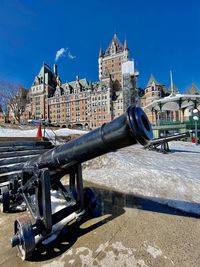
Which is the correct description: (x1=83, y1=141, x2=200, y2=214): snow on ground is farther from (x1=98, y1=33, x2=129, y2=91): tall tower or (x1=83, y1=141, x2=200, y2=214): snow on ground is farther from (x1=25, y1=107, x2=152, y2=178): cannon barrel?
(x1=98, y1=33, x2=129, y2=91): tall tower

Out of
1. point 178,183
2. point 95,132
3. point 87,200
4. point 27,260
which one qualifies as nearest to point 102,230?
point 87,200

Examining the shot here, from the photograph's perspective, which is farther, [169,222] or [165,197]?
[165,197]

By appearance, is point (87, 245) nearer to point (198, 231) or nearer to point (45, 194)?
point (45, 194)

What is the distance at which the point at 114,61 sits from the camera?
285 ft

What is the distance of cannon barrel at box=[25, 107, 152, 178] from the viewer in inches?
73.9

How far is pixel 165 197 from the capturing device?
461 cm

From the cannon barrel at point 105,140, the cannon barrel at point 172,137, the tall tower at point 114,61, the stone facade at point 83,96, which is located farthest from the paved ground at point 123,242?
the tall tower at point 114,61

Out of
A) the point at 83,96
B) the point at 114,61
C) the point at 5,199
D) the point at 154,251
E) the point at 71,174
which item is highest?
the point at 114,61

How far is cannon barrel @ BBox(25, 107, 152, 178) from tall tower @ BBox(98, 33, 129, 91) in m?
80.8

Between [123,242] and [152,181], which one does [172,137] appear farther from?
[123,242]

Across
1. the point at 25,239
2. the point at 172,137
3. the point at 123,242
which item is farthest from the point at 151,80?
the point at 25,239

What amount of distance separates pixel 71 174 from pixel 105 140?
1.81m

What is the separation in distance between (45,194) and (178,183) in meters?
4.35

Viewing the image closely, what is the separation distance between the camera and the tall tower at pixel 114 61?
3255 inches
